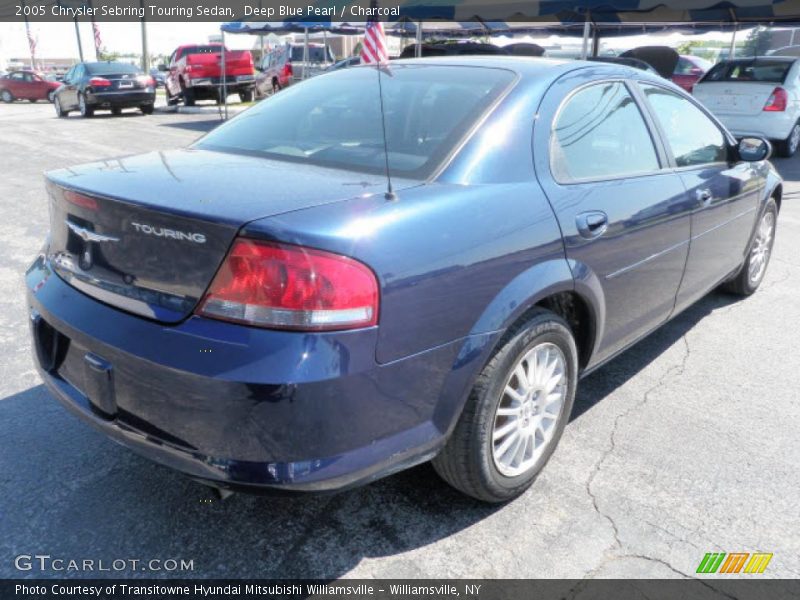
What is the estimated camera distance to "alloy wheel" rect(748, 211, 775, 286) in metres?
4.79

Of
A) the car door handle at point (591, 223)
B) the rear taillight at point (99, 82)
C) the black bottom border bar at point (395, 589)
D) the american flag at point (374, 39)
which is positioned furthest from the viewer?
the rear taillight at point (99, 82)

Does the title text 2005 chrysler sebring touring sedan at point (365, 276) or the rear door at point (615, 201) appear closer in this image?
the title text 2005 chrysler sebring touring sedan at point (365, 276)

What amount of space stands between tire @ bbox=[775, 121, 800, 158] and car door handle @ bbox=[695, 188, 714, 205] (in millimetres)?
9384

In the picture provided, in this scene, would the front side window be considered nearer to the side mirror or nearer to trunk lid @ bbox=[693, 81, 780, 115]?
the side mirror

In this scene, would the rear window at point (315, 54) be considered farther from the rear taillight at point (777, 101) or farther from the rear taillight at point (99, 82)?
the rear taillight at point (777, 101)

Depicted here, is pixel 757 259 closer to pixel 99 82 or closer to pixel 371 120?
pixel 371 120

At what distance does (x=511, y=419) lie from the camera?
250 centimetres

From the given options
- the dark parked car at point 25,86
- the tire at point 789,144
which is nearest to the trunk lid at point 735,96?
the tire at point 789,144

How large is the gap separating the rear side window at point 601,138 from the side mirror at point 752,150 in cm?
105

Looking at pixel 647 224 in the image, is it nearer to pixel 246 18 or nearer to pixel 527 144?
pixel 527 144

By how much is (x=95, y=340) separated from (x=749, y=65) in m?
12.1

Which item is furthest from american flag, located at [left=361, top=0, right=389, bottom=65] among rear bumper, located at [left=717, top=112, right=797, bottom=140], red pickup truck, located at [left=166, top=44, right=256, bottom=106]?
red pickup truck, located at [left=166, top=44, right=256, bottom=106]

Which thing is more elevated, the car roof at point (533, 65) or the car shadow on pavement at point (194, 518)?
the car roof at point (533, 65)

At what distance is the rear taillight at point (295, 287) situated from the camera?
1852mm
